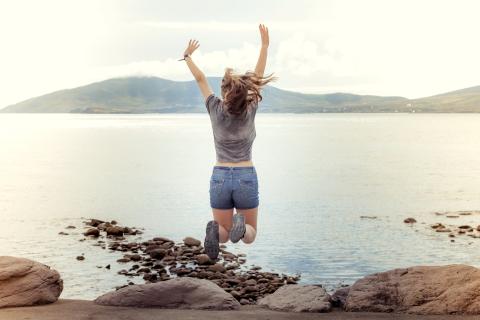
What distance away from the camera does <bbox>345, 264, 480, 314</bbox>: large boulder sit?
12.8 metres

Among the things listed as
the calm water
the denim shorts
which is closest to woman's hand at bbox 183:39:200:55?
the denim shorts

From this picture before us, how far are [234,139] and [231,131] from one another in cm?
12

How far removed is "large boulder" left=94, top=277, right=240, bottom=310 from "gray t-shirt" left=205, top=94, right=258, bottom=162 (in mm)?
4721

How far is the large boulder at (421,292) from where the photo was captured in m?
12.8

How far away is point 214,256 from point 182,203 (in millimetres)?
35064

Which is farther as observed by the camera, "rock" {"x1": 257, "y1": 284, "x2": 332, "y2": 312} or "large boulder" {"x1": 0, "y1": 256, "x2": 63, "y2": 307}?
"large boulder" {"x1": 0, "y1": 256, "x2": 63, "y2": 307}

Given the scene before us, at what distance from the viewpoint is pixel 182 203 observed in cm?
4469

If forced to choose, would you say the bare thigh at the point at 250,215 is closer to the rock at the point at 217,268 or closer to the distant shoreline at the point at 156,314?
the distant shoreline at the point at 156,314

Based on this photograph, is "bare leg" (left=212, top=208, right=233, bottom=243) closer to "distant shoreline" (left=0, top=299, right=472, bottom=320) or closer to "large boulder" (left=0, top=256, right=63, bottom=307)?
"distant shoreline" (left=0, top=299, right=472, bottom=320)

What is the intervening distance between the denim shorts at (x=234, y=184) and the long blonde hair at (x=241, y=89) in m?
0.77

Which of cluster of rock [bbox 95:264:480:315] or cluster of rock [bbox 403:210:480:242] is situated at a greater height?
cluster of rock [bbox 95:264:480:315]

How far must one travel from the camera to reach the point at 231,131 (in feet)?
31.0

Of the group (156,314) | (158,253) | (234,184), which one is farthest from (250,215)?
(158,253)

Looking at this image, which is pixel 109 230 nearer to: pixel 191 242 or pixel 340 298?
pixel 191 242
